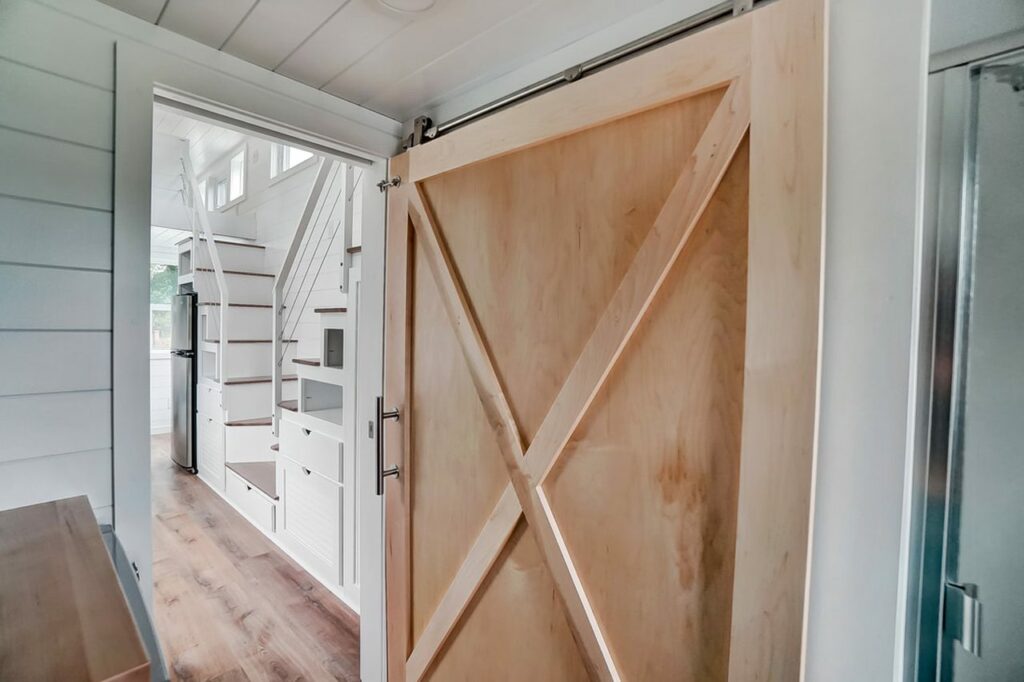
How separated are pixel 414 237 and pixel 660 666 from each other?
138 cm

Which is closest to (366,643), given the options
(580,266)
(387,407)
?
(387,407)

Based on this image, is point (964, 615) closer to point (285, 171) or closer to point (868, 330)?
point (868, 330)

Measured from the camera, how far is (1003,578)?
0.74 metres

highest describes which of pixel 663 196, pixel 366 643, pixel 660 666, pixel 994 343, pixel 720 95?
pixel 720 95

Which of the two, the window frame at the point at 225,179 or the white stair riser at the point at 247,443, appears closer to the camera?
the white stair riser at the point at 247,443

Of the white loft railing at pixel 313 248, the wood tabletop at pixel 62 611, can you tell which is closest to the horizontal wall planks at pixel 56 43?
the wood tabletop at pixel 62 611

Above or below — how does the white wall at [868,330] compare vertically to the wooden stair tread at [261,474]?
above

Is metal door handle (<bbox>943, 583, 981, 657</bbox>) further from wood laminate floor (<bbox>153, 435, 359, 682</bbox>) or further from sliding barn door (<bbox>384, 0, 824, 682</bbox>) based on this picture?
wood laminate floor (<bbox>153, 435, 359, 682</bbox>)

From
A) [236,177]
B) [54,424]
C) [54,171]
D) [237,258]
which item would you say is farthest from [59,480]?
[236,177]

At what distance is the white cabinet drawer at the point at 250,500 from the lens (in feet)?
9.90

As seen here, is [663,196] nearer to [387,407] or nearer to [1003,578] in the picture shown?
[1003,578]

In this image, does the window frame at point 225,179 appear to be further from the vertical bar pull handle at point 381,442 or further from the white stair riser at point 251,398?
the vertical bar pull handle at point 381,442

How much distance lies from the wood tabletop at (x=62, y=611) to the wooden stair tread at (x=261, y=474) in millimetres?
2344

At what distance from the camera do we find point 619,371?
3.31ft
